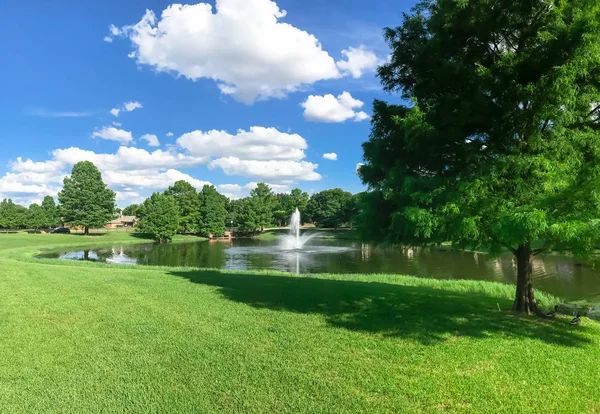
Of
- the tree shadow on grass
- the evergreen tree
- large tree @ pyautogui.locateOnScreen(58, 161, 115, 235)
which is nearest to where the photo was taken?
the tree shadow on grass

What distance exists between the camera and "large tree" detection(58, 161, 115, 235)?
192 ft

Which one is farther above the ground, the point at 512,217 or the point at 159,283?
the point at 512,217

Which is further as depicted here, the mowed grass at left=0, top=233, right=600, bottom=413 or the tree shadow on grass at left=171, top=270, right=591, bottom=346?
the tree shadow on grass at left=171, top=270, right=591, bottom=346

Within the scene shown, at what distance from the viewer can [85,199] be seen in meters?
58.9

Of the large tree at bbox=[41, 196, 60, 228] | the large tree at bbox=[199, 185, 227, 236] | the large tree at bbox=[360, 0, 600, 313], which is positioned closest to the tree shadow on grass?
the large tree at bbox=[360, 0, 600, 313]

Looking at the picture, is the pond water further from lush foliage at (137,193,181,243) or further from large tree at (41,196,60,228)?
large tree at (41,196,60,228)

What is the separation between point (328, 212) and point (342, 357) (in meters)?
83.9

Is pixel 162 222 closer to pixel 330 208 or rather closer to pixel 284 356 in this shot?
pixel 330 208

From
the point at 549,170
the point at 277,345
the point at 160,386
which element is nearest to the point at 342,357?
the point at 277,345

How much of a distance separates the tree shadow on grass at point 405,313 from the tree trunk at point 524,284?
404 millimetres

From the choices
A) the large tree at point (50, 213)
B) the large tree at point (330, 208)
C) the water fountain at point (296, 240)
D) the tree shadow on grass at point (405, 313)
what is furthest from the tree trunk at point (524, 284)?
the large tree at point (50, 213)

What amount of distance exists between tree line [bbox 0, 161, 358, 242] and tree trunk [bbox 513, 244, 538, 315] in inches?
1652

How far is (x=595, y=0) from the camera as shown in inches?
275

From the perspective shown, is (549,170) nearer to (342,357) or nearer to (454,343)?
(454,343)
